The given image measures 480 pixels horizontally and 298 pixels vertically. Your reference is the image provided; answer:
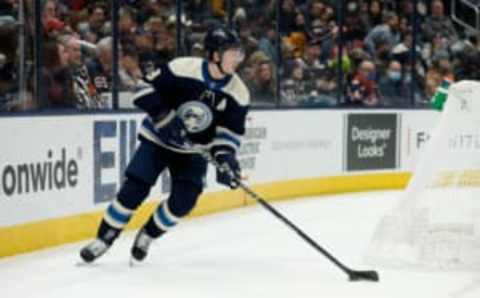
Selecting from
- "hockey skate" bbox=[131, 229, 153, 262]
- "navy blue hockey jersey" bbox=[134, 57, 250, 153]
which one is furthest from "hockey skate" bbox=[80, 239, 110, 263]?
"navy blue hockey jersey" bbox=[134, 57, 250, 153]

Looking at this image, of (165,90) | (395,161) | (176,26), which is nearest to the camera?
(165,90)

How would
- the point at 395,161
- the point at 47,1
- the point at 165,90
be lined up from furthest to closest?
the point at 395,161, the point at 47,1, the point at 165,90

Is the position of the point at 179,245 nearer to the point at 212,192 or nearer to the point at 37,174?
the point at 37,174

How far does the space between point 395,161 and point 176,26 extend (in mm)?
3705

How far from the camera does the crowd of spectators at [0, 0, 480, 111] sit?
6.91 meters

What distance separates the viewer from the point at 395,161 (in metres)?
11.5

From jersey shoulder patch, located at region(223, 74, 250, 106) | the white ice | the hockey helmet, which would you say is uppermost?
the hockey helmet

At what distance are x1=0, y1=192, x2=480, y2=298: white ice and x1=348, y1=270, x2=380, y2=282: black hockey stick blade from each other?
5 cm

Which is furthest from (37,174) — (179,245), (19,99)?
(179,245)

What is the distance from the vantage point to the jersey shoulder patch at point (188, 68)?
5.70 m

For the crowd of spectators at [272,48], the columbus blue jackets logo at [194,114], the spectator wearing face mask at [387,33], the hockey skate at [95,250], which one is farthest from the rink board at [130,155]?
the columbus blue jackets logo at [194,114]

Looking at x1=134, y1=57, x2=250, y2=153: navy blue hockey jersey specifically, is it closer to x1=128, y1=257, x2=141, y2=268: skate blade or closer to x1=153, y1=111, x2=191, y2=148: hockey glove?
x1=153, y1=111, x2=191, y2=148: hockey glove

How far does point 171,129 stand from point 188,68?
0.34 meters

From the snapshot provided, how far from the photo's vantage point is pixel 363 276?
17.8ft
